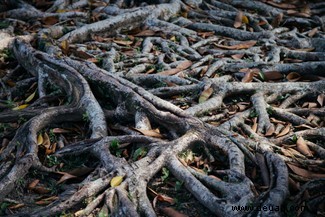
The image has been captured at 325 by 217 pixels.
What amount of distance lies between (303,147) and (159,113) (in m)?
1.19

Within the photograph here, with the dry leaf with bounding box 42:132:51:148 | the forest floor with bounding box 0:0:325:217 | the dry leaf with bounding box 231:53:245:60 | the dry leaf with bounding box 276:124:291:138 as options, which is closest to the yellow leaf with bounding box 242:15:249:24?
the forest floor with bounding box 0:0:325:217

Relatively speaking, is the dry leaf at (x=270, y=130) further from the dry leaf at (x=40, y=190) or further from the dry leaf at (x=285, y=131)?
the dry leaf at (x=40, y=190)

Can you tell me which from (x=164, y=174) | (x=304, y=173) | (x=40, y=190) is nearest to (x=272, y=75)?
(x=304, y=173)

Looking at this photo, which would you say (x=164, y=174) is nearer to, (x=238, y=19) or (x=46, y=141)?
(x=46, y=141)

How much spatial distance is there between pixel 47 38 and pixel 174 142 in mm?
2615

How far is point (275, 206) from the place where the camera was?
10.4ft

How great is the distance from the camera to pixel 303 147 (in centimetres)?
407

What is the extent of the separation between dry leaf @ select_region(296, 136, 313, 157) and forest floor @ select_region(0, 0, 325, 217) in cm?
2

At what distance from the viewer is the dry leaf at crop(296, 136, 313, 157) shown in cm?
401

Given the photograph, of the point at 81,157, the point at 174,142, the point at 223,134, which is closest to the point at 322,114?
the point at 223,134

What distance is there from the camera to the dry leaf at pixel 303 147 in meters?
4.01

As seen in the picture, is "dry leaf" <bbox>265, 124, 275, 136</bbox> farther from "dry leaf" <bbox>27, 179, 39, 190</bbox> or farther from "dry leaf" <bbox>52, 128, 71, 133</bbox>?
"dry leaf" <bbox>27, 179, 39, 190</bbox>

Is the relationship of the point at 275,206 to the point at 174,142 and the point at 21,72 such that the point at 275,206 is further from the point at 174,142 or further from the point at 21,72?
the point at 21,72

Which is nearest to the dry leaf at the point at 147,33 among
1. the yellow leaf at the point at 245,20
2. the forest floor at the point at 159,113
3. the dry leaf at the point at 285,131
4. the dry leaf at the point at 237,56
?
the forest floor at the point at 159,113
